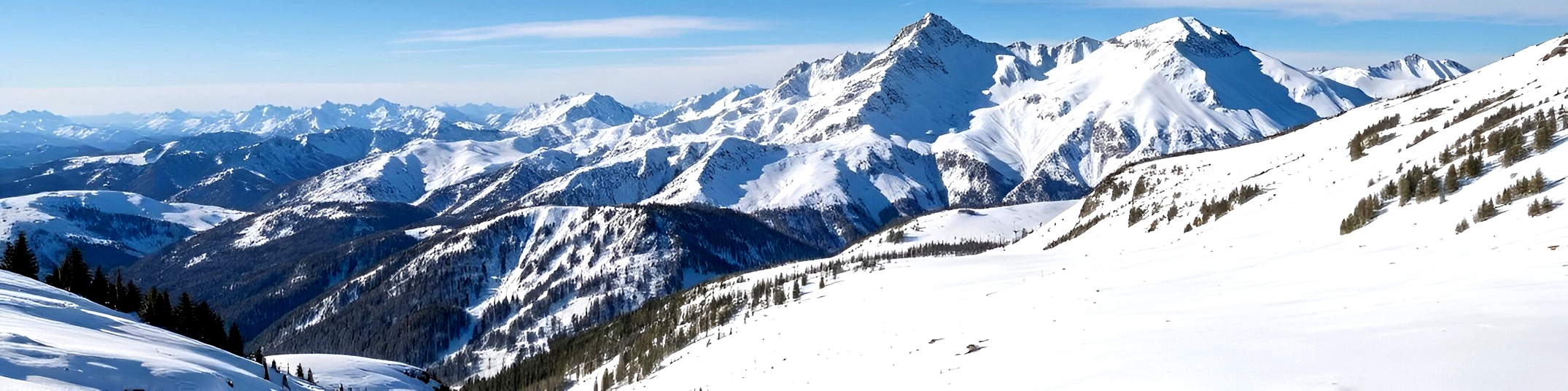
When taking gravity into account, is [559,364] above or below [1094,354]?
below

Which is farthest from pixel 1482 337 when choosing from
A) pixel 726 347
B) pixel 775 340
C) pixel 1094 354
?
pixel 726 347

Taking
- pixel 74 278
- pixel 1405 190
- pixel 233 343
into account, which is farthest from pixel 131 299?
pixel 1405 190

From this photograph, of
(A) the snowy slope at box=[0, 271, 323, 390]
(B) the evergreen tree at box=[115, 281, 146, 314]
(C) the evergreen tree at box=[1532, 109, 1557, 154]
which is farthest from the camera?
(B) the evergreen tree at box=[115, 281, 146, 314]

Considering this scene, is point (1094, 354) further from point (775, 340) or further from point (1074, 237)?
point (1074, 237)

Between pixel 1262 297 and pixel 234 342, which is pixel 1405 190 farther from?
pixel 234 342

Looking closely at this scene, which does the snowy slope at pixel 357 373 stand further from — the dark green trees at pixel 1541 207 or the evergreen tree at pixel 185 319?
the dark green trees at pixel 1541 207

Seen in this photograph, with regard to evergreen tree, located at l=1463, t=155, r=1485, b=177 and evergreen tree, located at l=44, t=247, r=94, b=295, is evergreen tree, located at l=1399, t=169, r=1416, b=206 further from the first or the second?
evergreen tree, located at l=44, t=247, r=94, b=295

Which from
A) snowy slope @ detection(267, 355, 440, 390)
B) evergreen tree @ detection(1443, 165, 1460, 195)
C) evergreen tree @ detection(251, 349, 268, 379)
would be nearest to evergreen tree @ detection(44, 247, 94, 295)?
evergreen tree @ detection(251, 349, 268, 379)
